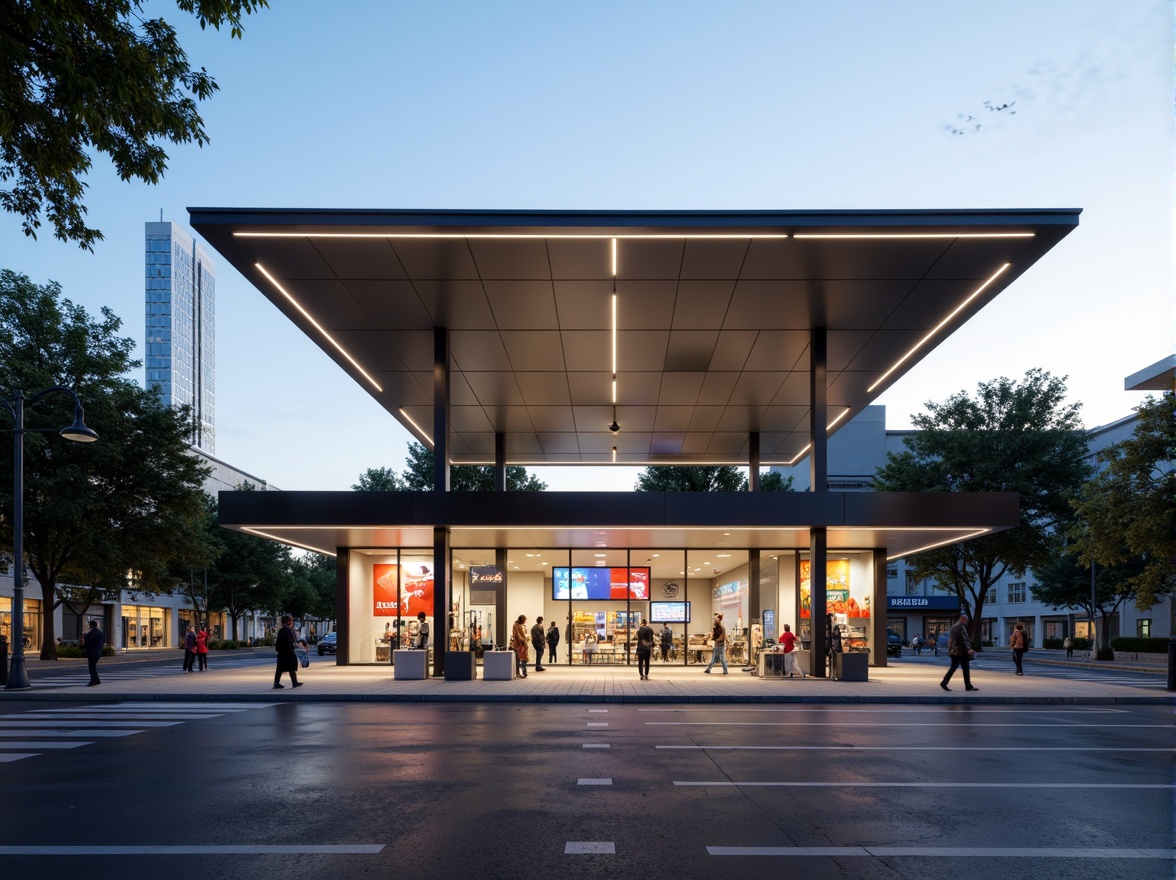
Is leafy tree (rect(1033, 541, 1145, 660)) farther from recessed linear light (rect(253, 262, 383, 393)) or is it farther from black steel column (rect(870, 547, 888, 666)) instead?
recessed linear light (rect(253, 262, 383, 393))

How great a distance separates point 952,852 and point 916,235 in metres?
13.5

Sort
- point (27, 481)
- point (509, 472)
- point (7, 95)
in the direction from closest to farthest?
point (7, 95), point (27, 481), point (509, 472)

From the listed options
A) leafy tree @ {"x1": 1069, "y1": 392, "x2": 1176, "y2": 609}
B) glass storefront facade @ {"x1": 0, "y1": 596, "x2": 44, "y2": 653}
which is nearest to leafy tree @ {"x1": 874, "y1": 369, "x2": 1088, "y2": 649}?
leafy tree @ {"x1": 1069, "y1": 392, "x2": 1176, "y2": 609}

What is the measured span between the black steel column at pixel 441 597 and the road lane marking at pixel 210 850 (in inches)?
666

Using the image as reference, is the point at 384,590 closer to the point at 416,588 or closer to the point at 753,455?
the point at 416,588

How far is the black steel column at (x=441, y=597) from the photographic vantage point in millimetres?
24375

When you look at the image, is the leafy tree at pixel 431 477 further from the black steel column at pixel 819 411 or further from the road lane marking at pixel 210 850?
the road lane marking at pixel 210 850

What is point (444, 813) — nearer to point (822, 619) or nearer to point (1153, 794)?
point (1153, 794)

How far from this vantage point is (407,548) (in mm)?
32562

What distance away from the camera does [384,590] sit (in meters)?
33.0

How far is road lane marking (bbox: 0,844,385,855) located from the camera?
278 inches

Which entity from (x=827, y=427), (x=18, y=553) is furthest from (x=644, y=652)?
(x=18, y=553)

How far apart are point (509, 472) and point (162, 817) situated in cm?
5051

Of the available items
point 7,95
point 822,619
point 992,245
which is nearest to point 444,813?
point 7,95
